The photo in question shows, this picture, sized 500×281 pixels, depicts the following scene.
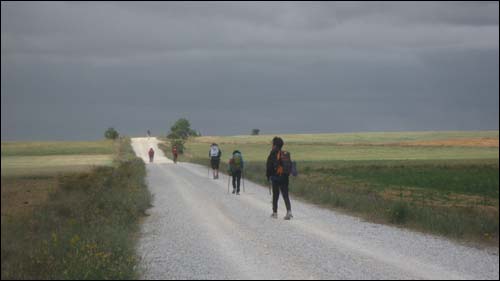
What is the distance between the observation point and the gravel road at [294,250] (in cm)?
1039

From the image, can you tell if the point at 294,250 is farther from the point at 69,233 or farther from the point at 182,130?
the point at 182,130

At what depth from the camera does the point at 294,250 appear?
12547 millimetres

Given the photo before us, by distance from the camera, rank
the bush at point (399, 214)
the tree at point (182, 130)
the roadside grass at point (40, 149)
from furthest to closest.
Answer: the tree at point (182, 130) → the bush at point (399, 214) → the roadside grass at point (40, 149)

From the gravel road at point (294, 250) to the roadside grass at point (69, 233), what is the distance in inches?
23.2

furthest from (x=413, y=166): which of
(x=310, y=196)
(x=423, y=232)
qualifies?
(x=423, y=232)

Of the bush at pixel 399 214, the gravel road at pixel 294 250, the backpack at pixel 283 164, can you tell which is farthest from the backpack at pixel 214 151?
the bush at pixel 399 214

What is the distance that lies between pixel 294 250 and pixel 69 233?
4312mm

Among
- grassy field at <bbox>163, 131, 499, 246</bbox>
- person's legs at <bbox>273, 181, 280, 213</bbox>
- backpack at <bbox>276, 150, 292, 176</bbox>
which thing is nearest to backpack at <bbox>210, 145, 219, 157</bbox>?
grassy field at <bbox>163, 131, 499, 246</bbox>

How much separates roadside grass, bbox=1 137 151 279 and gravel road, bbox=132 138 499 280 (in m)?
0.59

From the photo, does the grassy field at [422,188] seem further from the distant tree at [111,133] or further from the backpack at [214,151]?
the distant tree at [111,133]

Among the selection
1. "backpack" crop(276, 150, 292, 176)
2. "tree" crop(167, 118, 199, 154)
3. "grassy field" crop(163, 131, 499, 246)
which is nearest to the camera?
"grassy field" crop(163, 131, 499, 246)

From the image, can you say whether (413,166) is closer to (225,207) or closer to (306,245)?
(225,207)

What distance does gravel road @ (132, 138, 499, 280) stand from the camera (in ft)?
34.1

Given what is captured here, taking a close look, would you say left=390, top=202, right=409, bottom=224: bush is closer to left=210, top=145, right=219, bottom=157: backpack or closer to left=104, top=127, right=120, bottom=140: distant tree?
left=210, top=145, right=219, bottom=157: backpack
